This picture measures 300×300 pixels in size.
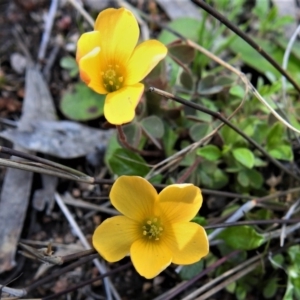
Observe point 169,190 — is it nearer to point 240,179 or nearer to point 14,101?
point 240,179

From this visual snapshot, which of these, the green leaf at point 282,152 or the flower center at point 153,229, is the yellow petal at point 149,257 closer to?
the flower center at point 153,229

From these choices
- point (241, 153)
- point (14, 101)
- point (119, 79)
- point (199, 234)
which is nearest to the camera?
point (199, 234)

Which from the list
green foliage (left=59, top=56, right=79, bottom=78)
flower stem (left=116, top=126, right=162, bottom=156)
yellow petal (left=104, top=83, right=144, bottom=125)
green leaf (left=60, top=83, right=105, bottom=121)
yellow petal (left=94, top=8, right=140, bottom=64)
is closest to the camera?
yellow petal (left=104, top=83, right=144, bottom=125)

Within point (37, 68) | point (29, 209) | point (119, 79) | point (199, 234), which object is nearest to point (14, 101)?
point (37, 68)

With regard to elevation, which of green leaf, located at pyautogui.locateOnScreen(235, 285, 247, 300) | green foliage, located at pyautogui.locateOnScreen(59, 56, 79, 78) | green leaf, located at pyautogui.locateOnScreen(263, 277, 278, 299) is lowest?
green leaf, located at pyautogui.locateOnScreen(235, 285, 247, 300)

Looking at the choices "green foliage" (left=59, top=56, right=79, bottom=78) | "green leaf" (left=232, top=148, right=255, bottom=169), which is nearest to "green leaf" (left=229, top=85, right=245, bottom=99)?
"green leaf" (left=232, top=148, right=255, bottom=169)

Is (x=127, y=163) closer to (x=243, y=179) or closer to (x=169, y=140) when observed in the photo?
(x=169, y=140)

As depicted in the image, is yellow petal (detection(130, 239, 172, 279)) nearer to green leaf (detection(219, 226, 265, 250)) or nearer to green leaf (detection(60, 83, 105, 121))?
green leaf (detection(219, 226, 265, 250))
